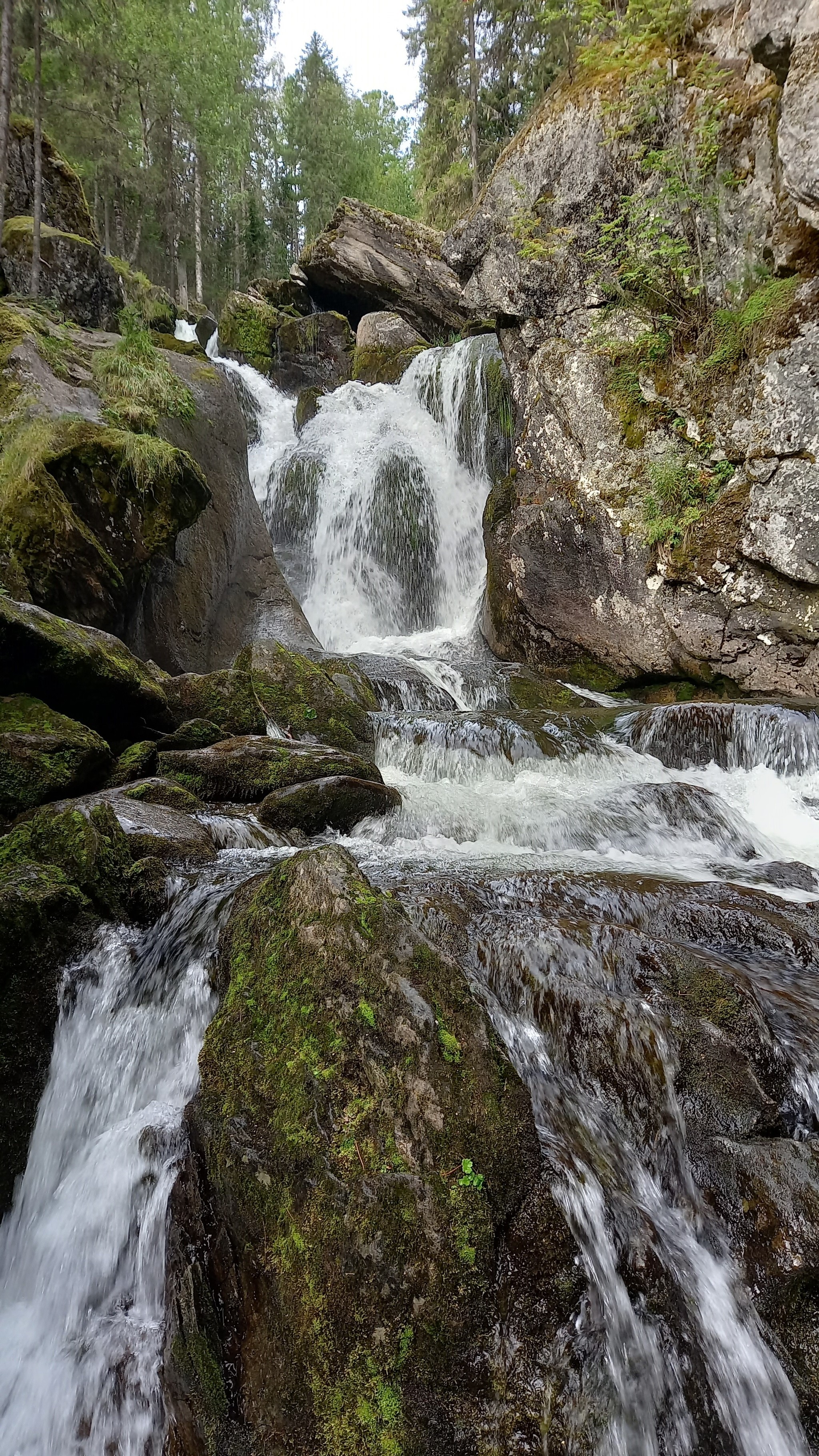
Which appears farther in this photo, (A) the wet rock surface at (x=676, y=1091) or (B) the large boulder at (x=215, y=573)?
(B) the large boulder at (x=215, y=573)

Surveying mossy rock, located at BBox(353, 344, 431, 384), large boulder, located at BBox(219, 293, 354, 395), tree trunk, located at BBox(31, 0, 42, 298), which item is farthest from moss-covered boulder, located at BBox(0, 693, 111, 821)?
large boulder, located at BBox(219, 293, 354, 395)

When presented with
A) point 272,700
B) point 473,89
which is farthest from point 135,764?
point 473,89

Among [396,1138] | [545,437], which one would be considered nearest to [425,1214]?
[396,1138]

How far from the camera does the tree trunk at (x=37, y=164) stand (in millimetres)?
10594

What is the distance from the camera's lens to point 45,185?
12539 mm

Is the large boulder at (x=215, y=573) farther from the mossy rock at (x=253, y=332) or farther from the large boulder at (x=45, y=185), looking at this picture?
the mossy rock at (x=253, y=332)

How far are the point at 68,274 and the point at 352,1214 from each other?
14.1 meters

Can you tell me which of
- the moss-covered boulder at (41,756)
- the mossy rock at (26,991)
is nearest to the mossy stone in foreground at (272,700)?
the moss-covered boulder at (41,756)

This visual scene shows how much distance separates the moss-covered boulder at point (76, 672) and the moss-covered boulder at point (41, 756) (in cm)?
28

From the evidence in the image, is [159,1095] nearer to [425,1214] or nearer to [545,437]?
[425,1214]

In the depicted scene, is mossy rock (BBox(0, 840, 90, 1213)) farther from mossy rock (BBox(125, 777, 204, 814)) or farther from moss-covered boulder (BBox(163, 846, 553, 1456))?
mossy rock (BBox(125, 777, 204, 814))

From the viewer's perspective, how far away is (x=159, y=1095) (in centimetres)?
274

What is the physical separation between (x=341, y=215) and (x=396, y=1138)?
76.9 ft

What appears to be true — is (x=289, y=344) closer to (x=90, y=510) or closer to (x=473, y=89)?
(x=473, y=89)
